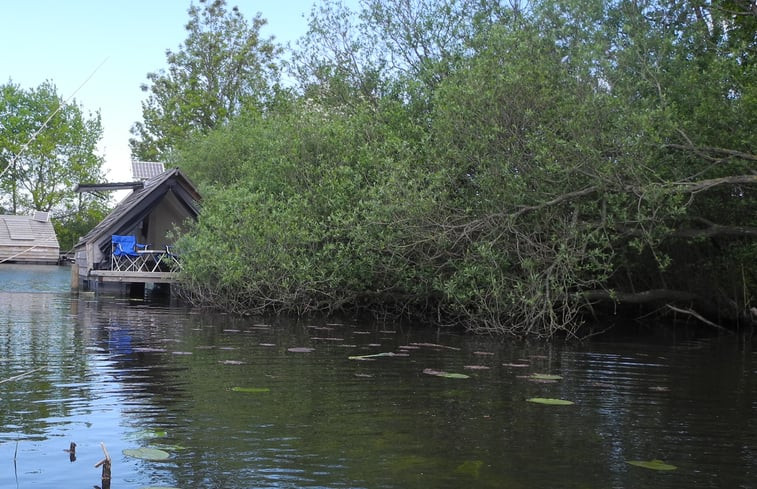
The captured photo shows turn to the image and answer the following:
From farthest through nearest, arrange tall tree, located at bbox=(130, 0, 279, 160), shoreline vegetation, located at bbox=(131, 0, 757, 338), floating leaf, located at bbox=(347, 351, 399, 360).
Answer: tall tree, located at bbox=(130, 0, 279, 160) < shoreline vegetation, located at bbox=(131, 0, 757, 338) < floating leaf, located at bbox=(347, 351, 399, 360)

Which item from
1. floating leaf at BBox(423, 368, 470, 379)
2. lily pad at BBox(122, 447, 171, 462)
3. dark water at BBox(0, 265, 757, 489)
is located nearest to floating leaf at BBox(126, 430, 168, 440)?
dark water at BBox(0, 265, 757, 489)

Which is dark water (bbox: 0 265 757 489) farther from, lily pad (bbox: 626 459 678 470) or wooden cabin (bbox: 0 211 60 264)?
wooden cabin (bbox: 0 211 60 264)

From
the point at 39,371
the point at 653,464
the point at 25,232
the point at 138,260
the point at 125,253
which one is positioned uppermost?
the point at 25,232

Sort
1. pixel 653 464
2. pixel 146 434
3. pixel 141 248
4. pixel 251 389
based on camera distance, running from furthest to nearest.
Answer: pixel 141 248
pixel 251 389
pixel 146 434
pixel 653 464

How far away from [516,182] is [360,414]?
872cm

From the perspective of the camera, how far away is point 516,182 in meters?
15.5

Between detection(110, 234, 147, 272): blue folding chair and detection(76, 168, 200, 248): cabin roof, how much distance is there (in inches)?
18.7

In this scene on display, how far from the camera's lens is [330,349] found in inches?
501

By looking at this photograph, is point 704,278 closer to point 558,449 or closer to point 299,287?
point 299,287

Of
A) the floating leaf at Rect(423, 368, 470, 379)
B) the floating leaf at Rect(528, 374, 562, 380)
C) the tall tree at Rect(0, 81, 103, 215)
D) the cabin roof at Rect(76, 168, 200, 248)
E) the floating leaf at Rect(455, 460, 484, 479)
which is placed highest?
the tall tree at Rect(0, 81, 103, 215)

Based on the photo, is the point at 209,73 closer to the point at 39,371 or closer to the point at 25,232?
the point at 25,232

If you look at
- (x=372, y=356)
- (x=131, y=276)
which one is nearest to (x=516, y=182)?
(x=372, y=356)

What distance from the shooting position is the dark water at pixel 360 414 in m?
5.67

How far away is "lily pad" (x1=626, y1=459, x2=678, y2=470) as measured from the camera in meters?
6.05
